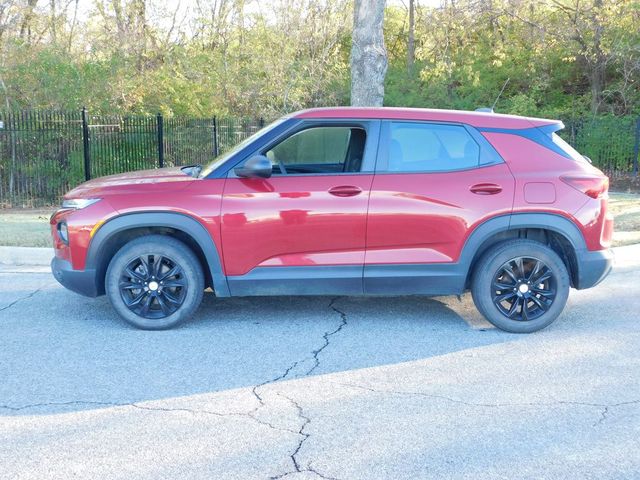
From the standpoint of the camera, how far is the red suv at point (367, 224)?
598 centimetres

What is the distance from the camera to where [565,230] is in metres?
6.07

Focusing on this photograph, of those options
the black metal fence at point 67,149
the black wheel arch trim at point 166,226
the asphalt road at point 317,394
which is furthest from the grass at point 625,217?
the black metal fence at point 67,149

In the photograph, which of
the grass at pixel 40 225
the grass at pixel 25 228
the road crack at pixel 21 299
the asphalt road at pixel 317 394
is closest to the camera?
the asphalt road at pixel 317 394

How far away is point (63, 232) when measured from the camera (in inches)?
243

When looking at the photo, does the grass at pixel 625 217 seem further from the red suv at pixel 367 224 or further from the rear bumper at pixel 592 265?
the red suv at pixel 367 224

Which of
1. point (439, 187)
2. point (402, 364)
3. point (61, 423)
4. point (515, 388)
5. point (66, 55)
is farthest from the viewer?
point (66, 55)

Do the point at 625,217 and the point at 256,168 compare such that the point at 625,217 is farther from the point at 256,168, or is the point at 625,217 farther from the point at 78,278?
the point at 78,278

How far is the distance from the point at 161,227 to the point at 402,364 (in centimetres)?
236

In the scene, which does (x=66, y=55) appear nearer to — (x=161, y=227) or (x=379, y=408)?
(x=161, y=227)

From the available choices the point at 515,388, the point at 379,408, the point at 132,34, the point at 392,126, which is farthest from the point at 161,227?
the point at 132,34

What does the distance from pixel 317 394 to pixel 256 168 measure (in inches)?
79.1

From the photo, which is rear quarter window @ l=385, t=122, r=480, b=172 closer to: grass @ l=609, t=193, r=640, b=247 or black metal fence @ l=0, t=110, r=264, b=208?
grass @ l=609, t=193, r=640, b=247

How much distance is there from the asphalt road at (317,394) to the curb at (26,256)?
2275mm

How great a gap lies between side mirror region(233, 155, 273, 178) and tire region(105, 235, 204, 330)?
83 cm
